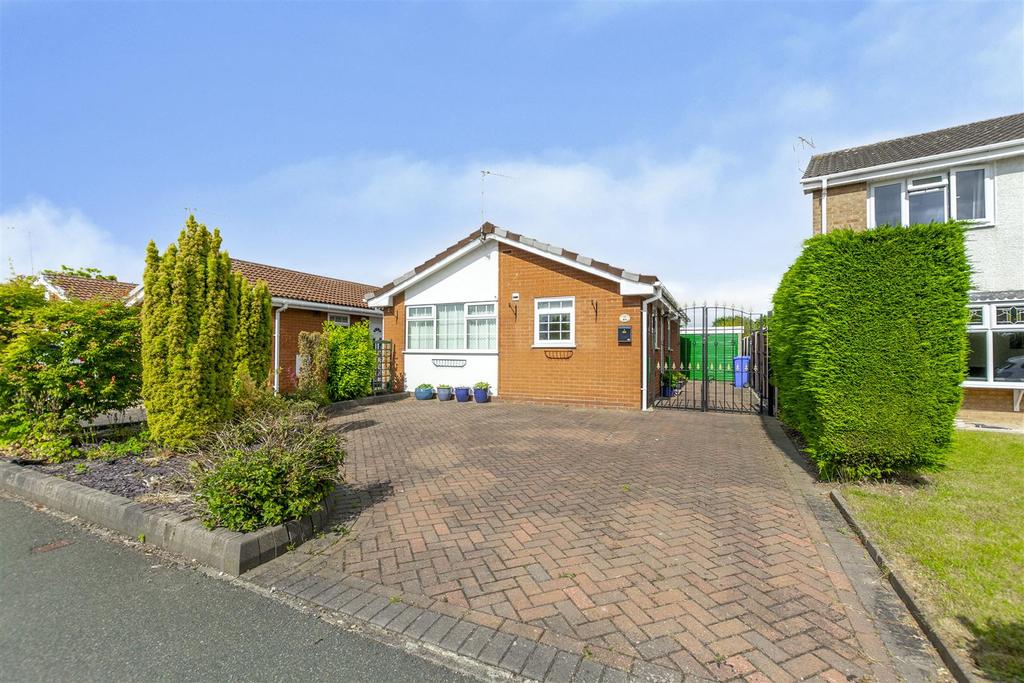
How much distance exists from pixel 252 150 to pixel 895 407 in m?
12.1

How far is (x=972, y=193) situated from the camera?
35.4ft

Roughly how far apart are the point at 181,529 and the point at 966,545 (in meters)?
6.46

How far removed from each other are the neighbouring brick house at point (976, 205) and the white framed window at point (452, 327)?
9771 mm

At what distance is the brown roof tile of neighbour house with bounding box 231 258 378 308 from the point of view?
51.7 ft

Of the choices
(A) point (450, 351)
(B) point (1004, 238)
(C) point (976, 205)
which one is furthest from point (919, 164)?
(A) point (450, 351)

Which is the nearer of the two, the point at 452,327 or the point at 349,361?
the point at 349,361

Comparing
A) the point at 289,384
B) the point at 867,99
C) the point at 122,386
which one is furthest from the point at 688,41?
the point at 289,384

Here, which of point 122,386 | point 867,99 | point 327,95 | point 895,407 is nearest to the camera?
point 895,407

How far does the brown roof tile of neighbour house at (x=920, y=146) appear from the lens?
1106 centimetres

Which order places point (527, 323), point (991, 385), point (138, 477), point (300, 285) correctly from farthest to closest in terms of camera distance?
point (300, 285) < point (527, 323) < point (991, 385) < point (138, 477)

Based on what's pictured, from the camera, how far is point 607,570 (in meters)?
3.36

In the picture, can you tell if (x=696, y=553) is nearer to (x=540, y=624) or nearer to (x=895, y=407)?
(x=540, y=624)

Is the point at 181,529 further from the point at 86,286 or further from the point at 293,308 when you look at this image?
the point at 86,286

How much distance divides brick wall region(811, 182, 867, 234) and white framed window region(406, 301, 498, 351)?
961 cm
